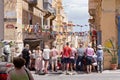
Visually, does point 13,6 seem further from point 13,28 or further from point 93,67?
point 93,67

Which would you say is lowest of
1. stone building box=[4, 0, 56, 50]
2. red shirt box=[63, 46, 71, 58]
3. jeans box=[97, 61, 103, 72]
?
jeans box=[97, 61, 103, 72]

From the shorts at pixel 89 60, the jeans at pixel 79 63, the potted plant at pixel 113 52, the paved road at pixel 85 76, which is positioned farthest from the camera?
the potted plant at pixel 113 52

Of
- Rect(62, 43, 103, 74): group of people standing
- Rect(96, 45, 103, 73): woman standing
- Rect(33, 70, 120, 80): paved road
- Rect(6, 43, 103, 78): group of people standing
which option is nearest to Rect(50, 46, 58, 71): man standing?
Rect(6, 43, 103, 78): group of people standing

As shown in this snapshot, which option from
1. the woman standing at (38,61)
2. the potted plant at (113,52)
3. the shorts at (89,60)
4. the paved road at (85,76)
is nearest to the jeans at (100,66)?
the paved road at (85,76)

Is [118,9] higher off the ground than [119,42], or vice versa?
[118,9]

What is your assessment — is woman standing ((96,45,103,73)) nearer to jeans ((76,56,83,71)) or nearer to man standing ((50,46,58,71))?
jeans ((76,56,83,71))

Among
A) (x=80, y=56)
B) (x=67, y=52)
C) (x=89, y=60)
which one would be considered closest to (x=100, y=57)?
(x=89, y=60)

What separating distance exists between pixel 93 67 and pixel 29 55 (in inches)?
149

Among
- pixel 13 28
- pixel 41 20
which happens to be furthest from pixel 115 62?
pixel 41 20

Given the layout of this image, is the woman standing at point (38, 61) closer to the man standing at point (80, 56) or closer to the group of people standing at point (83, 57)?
the group of people standing at point (83, 57)

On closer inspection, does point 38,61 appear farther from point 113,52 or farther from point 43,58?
point 113,52

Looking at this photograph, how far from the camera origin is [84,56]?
26266 millimetres

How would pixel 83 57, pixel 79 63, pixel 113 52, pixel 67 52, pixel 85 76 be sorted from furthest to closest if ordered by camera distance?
pixel 113 52 < pixel 79 63 < pixel 83 57 < pixel 67 52 < pixel 85 76

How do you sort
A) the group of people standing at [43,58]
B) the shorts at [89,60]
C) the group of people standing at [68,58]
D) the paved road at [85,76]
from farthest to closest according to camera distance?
1. the group of people standing at [43,58]
2. the group of people standing at [68,58]
3. the shorts at [89,60]
4. the paved road at [85,76]
